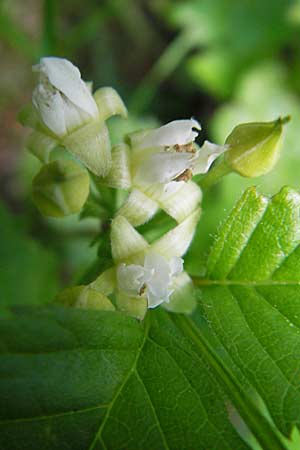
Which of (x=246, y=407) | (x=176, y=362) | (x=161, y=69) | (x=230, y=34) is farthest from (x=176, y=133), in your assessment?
(x=230, y=34)

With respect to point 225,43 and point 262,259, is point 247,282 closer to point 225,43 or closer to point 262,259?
point 262,259

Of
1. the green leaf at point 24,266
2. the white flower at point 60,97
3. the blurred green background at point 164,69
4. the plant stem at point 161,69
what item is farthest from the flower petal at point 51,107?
the plant stem at point 161,69

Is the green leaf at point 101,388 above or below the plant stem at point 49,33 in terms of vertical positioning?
below

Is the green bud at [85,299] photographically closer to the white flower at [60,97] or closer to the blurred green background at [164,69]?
the white flower at [60,97]

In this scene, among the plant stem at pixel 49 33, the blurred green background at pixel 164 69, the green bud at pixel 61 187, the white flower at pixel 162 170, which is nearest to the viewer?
the green bud at pixel 61 187

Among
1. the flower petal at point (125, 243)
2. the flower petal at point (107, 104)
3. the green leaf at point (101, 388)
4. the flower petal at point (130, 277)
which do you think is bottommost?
the green leaf at point (101, 388)

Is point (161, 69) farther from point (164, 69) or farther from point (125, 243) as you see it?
point (125, 243)

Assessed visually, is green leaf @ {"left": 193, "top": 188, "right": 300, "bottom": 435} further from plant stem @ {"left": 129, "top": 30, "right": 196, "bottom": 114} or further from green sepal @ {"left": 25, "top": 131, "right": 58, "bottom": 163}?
plant stem @ {"left": 129, "top": 30, "right": 196, "bottom": 114}
